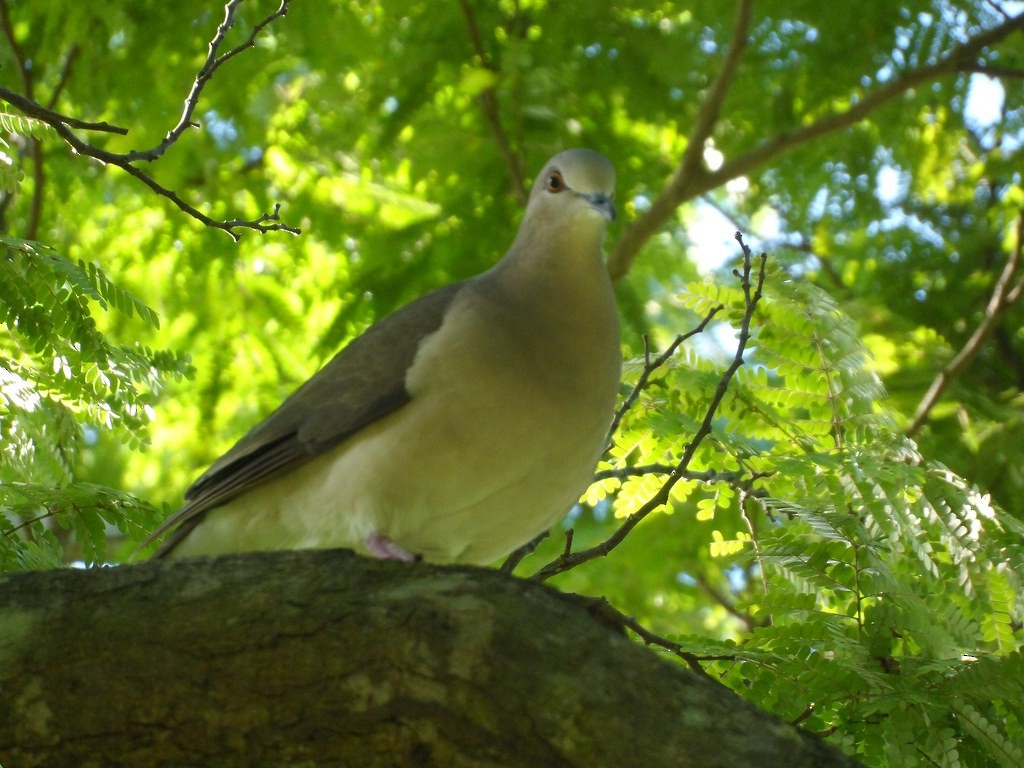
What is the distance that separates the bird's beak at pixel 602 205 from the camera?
396 cm

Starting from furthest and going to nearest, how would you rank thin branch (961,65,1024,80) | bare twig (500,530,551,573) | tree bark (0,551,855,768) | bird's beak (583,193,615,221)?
thin branch (961,65,1024,80), bare twig (500,530,551,573), bird's beak (583,193,615,221), tree bark (0,551,855,768)

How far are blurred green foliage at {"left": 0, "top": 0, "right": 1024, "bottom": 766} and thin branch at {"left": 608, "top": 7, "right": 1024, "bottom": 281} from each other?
0.21 ft

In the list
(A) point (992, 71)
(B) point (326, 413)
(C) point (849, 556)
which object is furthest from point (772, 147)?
(C) point (849, 556)

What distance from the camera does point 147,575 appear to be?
2518 millimetres

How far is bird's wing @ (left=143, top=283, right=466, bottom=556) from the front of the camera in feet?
12.4

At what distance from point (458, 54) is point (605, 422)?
2951 mm

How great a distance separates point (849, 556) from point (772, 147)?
127 inches

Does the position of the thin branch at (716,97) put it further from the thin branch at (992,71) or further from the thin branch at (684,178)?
the thin branch at (992,71)

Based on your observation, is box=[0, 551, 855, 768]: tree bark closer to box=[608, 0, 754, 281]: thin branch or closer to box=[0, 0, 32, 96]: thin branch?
box=[0, 0, 32, 96]: thin branch

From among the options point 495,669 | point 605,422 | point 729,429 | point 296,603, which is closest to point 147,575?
point 296,603

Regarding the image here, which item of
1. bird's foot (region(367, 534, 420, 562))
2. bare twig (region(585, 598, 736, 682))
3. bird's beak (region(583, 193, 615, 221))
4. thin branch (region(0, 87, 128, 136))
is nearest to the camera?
bare twig (region(585, 598, 736, 682))

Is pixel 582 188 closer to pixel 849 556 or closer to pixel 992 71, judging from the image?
pixel 849 556

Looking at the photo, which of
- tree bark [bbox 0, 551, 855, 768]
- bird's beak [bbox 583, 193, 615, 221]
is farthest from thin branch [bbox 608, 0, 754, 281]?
tree bark [bbox 0, 551, 855, 768]

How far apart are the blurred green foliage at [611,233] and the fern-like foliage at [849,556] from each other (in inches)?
0.8
